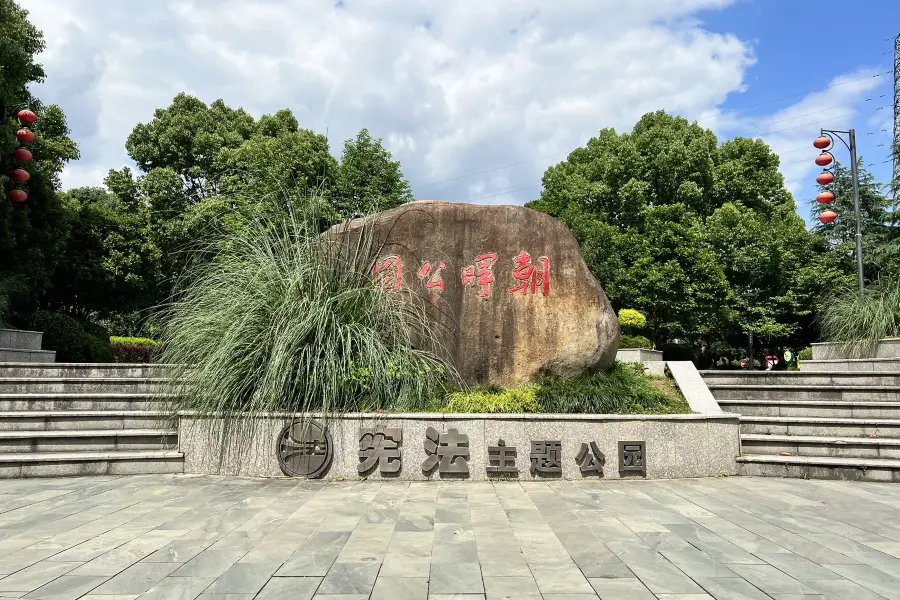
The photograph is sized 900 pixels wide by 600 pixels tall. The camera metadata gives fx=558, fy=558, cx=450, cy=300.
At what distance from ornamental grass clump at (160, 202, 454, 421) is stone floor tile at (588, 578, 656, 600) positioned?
10.6ft

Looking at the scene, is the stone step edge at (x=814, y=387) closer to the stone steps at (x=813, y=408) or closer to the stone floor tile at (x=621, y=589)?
the stone steps at (x=813, y=408)

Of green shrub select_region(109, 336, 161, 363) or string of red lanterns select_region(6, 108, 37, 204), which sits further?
green shrub select_region(109, 336, 161, 363)

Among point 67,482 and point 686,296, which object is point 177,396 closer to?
point 67,482

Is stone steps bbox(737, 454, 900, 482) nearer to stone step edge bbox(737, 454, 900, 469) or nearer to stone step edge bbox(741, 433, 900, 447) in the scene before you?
stone step edge bbox(737, 454, 900, 469)

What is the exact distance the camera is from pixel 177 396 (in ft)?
19.8

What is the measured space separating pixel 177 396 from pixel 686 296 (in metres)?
15.3

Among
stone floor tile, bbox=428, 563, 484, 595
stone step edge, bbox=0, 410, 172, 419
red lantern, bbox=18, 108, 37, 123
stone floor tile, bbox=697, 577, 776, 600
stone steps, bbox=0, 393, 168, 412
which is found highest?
red lantern, bbox=18, 108, 37, 123

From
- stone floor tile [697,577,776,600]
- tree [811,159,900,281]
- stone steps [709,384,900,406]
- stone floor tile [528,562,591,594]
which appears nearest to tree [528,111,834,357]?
tree [811,159,900,281]

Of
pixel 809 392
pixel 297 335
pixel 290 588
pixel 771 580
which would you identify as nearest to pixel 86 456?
pixel 297 335

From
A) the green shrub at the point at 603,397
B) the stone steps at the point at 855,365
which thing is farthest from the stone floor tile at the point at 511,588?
the stone steps at the point at 855,365

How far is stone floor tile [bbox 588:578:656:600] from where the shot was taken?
2.82 meters

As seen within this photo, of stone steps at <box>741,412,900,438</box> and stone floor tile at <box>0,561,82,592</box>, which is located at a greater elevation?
stone steps at <box>741,412,900,438</box>

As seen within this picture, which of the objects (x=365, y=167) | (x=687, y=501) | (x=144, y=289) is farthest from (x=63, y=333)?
(x=687, y=501)

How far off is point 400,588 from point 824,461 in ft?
16.3
